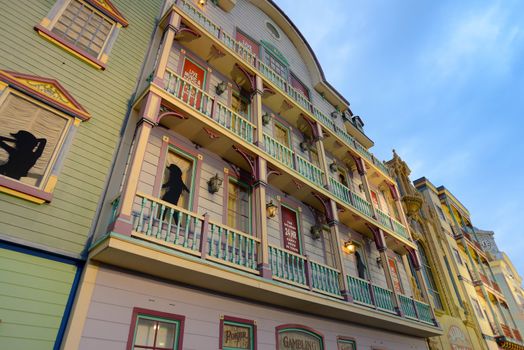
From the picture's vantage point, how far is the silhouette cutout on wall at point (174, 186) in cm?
845

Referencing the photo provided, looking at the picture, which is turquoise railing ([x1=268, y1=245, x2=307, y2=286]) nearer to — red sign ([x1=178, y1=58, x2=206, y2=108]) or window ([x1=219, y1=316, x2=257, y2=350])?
window ([x1=219, y1=316, x2=257, y2=350])

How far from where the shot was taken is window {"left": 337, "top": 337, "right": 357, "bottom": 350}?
10.5 m

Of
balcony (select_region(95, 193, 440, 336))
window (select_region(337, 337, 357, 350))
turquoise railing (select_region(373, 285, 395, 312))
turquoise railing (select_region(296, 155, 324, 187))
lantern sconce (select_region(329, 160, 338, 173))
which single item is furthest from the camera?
lantern sconce (select_region(329, 160, 338, 173))

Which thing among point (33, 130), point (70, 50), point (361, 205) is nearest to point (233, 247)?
point (33, 130)

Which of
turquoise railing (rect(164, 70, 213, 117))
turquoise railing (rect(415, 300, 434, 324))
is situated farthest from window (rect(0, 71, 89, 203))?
turquoise railing (rect(415, 300, 434, 324))

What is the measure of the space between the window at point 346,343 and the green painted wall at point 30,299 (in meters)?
8.24

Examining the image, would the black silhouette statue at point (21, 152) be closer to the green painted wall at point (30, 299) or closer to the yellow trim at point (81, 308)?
the green painted wall at point (30, 299)

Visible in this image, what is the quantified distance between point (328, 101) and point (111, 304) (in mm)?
17349

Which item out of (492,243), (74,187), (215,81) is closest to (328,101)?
(215,81)

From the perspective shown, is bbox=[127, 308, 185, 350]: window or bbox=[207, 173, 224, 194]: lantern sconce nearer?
bbox=[127, 308, 185, 350]: window

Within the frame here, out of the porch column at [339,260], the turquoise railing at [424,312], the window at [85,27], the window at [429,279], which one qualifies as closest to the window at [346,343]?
the porch column at [339,260]

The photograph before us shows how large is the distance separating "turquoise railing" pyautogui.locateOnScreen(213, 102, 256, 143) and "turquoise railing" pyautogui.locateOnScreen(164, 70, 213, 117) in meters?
0.37

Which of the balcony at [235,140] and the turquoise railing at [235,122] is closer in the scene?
the balcony at [235,140]

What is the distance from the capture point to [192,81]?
36.3 feet
